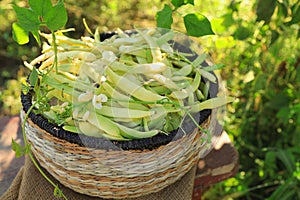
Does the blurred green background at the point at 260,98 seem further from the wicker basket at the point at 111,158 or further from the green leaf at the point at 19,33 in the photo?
the green leaf at the point at 19,33

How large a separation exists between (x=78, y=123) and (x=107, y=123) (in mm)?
50

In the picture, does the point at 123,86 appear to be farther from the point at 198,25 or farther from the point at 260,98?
the point at 260,98

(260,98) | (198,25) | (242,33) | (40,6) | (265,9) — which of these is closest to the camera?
(40,6)

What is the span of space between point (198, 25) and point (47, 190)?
45cm

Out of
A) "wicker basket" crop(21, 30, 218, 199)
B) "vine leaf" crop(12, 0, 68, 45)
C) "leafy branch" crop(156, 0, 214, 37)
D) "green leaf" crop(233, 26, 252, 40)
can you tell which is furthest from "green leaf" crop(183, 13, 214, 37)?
"green leaf" crop(233, 26, 252, 40)

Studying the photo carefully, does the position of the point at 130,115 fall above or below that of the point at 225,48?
above

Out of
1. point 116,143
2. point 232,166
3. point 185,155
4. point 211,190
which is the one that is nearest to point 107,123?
point 116,143

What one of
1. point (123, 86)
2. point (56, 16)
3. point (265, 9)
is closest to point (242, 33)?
point (265, 9)

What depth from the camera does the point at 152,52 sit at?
A: 882 mm

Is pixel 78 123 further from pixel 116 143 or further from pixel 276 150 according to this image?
pixel 276 150

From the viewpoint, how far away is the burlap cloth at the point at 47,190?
0.91 metres

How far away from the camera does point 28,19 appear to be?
727 millimetres

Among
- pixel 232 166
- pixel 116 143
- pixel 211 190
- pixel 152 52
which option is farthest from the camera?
pixel 211 190

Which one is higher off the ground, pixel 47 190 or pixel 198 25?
pixel 198 25
